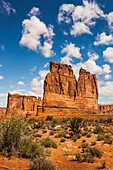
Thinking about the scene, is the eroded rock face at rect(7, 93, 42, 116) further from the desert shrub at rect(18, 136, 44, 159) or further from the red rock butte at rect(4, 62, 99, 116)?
the desert shrub at rect(18, 136, 44, 159)

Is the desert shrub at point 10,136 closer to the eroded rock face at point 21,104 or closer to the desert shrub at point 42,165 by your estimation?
the desert shrub at point 42,165

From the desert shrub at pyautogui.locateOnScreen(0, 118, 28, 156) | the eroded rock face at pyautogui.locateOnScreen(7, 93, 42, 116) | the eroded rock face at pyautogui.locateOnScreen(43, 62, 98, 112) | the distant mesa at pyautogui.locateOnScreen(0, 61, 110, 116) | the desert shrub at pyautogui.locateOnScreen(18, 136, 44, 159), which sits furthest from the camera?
the eroded rock face at pyautogui.locateOnScreen(7, 93, 42, 116)

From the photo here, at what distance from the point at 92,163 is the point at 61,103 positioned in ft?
136

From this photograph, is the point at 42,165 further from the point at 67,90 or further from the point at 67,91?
the point at 67,90

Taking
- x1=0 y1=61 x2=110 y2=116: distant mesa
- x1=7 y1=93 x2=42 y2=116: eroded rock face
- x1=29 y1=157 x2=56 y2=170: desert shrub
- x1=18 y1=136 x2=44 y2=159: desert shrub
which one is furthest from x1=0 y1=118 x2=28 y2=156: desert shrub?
x1=7 y1=93 x2=42 y2=116: eroded rock face

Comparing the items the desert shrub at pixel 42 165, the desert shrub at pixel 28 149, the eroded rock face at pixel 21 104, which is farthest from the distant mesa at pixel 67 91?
the desert shrub at pixel 42 165

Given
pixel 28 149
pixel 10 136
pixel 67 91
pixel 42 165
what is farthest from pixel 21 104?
pixel 42 165

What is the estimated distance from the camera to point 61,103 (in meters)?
47.1

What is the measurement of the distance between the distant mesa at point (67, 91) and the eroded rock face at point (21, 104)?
101 ft

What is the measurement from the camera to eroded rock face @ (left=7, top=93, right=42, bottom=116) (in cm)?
7481

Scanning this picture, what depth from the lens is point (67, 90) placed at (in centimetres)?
5097

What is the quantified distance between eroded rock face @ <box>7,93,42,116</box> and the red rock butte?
3070 centimetres

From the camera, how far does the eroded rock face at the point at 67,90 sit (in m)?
46.0

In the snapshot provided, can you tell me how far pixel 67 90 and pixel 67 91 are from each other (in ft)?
1.41
